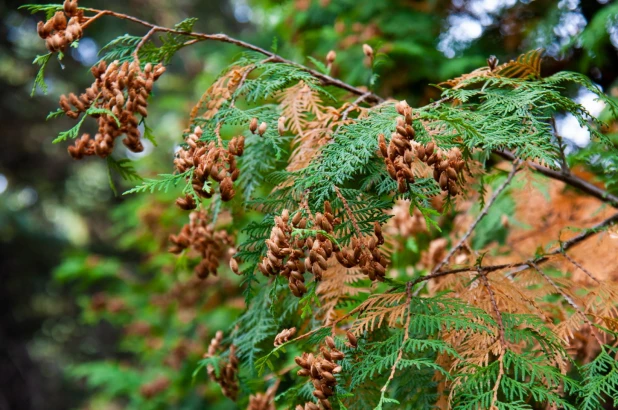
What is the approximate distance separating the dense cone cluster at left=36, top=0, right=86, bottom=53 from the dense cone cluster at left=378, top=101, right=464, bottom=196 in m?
0.76

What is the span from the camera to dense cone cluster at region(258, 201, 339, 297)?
908 millimetres

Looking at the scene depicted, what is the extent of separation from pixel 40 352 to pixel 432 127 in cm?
1010

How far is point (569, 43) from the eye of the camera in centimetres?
221

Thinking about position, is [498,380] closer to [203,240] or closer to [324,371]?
[324,371]

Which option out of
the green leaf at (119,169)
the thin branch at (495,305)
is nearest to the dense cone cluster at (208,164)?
the green leaf at (119,169)

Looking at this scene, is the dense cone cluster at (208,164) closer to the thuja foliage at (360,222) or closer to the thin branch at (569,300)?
the thuja foliage at (360,222)

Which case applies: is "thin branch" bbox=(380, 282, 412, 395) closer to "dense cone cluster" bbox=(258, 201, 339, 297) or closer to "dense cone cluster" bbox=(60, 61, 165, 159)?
"dense cone cluster" bbox=(258, 201, 339, 297)

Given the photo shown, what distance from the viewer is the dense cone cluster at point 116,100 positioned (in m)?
1.14

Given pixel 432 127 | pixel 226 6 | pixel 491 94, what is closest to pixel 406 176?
pixel 432 127

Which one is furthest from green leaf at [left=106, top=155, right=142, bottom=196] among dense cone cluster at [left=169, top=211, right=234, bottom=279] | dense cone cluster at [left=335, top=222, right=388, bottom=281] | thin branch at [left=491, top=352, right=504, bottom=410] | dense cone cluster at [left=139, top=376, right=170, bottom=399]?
dense cone cluster at [left=139, top=376, right=170, bottom=399]

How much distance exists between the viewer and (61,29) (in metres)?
1.16

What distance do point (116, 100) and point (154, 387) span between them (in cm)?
285

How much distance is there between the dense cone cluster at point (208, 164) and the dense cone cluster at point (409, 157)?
1.04 feet

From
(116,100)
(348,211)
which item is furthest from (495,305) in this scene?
(116,100)
